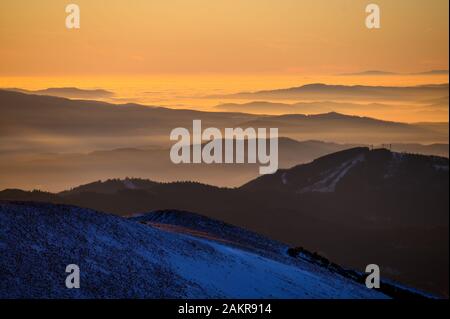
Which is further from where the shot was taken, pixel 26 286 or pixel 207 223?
pixel 207 223

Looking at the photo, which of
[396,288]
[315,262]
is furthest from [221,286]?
[396,288]

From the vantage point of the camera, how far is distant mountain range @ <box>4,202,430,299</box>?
50594mm

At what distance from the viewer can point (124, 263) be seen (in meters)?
55.2

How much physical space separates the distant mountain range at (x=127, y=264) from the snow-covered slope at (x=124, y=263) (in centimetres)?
5

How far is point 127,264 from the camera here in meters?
55.2

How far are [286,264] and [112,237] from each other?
51.7 ft

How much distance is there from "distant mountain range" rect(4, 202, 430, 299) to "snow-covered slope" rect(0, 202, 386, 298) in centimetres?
5

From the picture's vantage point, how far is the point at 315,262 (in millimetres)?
80562

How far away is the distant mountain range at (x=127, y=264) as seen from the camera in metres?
50.6

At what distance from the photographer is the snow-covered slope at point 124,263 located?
166 ft

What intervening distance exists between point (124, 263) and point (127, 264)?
0.18 m

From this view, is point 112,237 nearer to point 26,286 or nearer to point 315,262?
point 26,286
